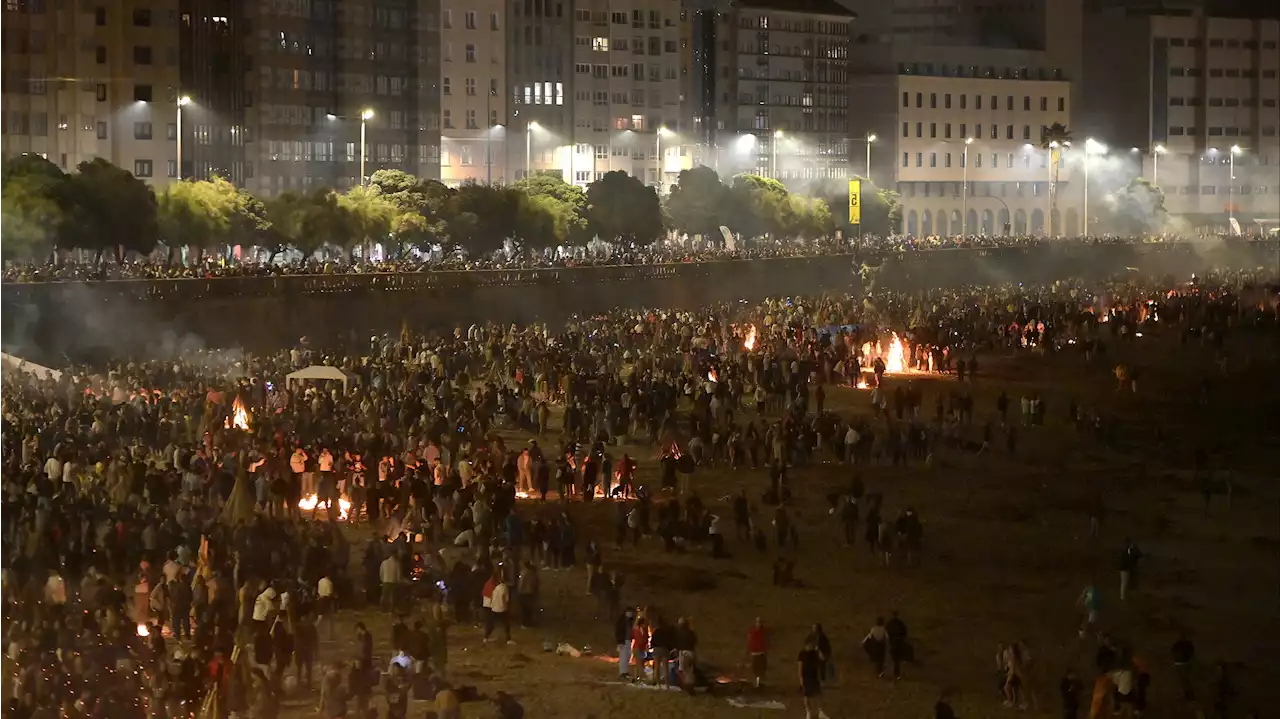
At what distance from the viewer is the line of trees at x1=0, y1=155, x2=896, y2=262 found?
64.7 m

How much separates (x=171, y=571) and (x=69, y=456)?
792cm

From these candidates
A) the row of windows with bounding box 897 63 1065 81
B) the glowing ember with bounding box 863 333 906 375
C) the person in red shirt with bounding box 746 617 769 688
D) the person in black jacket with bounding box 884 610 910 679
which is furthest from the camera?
the row of windows with bounding box 897 63 1065 81

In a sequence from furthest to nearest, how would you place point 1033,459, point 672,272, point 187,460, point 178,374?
point 672,272 → point 178,374 → point 1033,459 → point 187,460

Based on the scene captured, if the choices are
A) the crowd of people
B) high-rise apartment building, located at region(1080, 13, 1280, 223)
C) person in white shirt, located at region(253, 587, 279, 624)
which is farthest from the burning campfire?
high-rise apartment building, located at region(1080, 13, 1280, 223)

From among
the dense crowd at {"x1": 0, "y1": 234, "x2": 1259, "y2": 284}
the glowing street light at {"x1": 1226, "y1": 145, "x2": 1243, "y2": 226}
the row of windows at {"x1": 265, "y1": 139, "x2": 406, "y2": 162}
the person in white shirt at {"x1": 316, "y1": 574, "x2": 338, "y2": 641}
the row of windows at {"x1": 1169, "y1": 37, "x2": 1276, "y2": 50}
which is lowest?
the person in white shirt at {"x1": 316, "y1": 574, "x2": 338, "y2": 641}

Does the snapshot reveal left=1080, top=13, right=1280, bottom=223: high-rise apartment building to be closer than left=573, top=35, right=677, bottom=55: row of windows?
No

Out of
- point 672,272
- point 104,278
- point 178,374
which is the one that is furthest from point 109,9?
point 178,374

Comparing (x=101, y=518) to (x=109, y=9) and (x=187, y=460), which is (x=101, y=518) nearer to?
(x=187, y=460)

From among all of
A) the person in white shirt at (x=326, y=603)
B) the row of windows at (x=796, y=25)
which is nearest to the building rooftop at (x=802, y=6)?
the row of windows at (x=796, y=25)

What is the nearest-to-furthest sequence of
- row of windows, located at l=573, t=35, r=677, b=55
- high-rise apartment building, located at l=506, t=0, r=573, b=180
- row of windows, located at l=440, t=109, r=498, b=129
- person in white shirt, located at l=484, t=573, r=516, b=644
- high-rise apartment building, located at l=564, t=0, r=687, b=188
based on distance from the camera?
person in white shirt, located at l=484, t=573, r=516, b=644, row of windows, located at l=440, t=109, r=498, b=129, high-rise apartment building, located at l=506, t=0, r=573, b=180, high-rise apartment building, located at l=564, t=0, r=687, b=188, row of windows, located at l=573, t=35, r=677, b=55

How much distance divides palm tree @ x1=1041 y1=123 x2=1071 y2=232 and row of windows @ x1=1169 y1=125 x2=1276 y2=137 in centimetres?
1770

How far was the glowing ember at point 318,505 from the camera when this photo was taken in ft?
100

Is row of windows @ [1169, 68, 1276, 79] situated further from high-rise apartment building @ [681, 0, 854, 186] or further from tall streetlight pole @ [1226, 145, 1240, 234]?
high-rise apartment building @ [681, 0, 854, 186]

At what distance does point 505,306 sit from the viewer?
232ft
